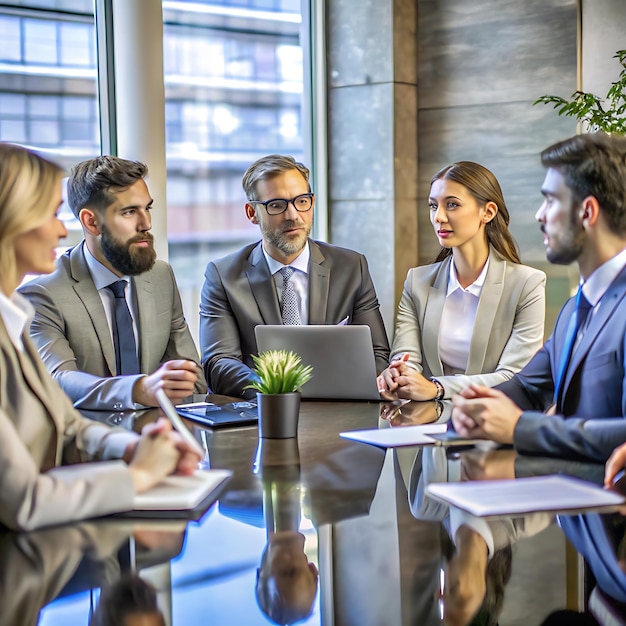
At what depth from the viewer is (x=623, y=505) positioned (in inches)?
75.2

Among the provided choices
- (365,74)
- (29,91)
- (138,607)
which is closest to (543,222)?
(138,607)

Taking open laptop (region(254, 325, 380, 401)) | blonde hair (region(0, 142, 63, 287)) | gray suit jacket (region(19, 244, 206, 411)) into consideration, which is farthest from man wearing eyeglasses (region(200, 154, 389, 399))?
blonde hair (region(0, 142, 63, 287))

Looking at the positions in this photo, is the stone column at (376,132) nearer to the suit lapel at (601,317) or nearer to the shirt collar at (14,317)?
the suit lapel at (601,317)

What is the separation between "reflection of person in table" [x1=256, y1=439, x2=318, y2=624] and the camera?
1.47 metres

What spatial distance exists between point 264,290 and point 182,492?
7.07 ft

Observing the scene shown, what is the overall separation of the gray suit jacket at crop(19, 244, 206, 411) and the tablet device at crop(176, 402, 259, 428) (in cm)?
22

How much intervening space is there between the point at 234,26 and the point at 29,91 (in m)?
1.64

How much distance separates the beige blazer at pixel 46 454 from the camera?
179 centimetres

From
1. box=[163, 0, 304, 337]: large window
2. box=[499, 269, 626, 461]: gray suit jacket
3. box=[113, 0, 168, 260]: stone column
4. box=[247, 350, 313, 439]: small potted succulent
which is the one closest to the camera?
box=[499, 269, 626, 461]: gray suit jacket

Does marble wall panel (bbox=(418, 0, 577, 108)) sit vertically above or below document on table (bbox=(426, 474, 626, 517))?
above

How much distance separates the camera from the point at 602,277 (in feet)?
8.18

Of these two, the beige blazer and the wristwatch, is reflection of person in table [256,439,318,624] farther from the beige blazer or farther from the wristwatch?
the wristwatch

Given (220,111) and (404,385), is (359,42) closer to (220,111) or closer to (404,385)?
(220,111)

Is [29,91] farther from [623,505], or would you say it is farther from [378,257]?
[623,505]
